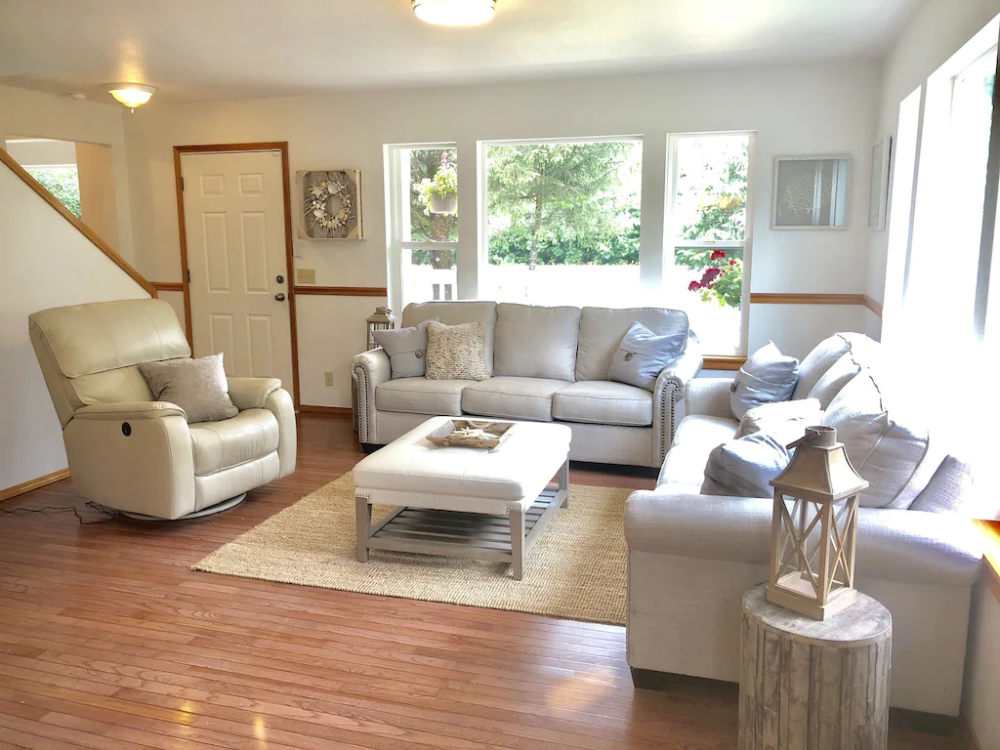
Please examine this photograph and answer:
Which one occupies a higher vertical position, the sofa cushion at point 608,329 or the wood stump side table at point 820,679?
the sofa cushion at point 608,329

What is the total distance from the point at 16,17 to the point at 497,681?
3.58 meters

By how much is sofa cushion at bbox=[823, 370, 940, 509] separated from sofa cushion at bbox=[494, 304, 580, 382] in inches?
110

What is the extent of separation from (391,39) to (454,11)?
846mm

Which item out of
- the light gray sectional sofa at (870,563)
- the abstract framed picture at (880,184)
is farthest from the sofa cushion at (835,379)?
the abstract framed picture at (880,184)

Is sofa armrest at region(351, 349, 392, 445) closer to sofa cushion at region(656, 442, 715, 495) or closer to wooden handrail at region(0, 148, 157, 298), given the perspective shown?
wooden handrail at region(0, 148, 157, 298)

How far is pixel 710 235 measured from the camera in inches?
206

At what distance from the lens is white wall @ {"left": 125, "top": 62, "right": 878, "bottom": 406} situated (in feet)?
16.0

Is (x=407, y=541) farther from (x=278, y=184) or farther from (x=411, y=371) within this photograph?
(x=278, y=184)

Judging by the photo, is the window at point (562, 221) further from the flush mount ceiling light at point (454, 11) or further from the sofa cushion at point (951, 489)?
the sofa cushion at point (951, 489)

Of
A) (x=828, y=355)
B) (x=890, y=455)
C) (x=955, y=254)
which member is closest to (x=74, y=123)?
(x=828, y=355)

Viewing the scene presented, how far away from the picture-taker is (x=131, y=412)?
3559 mm

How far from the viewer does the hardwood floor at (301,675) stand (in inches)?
85.0

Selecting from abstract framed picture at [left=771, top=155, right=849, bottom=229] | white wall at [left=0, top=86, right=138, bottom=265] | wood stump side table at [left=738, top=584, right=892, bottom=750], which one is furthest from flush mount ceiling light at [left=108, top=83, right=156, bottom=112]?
wood stump side table at [left=738, top=584, right=892, bottom=750]

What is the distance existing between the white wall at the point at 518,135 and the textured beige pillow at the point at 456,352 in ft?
2.90
